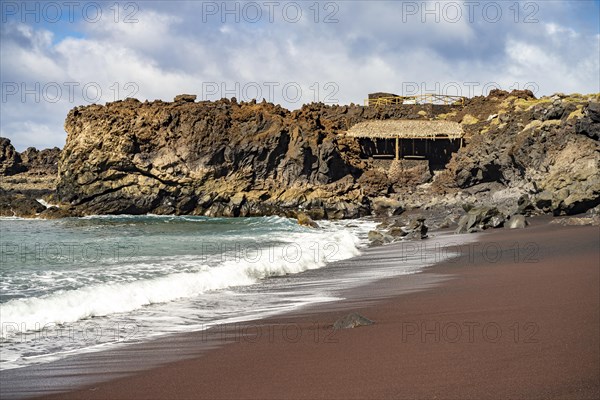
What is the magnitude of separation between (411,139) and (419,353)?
45.7m

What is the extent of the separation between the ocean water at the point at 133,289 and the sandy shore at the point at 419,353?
1.44 meters

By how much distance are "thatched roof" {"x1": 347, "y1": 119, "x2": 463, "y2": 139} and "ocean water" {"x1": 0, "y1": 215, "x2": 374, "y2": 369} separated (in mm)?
29935

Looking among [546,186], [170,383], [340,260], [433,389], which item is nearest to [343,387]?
[433,389]

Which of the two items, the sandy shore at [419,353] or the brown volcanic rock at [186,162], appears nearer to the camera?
the sandy shore at [419,353]

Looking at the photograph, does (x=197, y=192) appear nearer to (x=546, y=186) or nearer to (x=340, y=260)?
(x=546, y=186)

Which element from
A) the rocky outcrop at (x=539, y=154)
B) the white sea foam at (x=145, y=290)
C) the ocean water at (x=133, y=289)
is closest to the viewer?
the ocean water at (x=133, y=289)

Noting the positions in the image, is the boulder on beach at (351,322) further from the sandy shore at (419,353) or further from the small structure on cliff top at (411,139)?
the small structure on cliff top at (411,139)

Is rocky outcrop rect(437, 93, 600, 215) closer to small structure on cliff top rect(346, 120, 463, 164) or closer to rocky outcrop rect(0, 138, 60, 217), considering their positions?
small structure on cliff top rect(346, 120, 463, 164)

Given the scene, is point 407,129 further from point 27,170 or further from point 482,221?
point 27,170

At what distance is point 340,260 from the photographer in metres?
16.9

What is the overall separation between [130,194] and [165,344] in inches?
1422

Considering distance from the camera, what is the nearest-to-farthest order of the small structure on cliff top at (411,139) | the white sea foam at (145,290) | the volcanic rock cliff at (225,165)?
1. the white sea foam at (145,290)
2. the volcanic rock cliff at (225,165)
3. the small structure on cliff top at (411,139)

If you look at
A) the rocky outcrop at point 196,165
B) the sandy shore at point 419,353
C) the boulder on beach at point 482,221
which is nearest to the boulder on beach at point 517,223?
the boulder on beach at point 482,221

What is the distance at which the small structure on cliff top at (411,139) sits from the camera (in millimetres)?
48750
